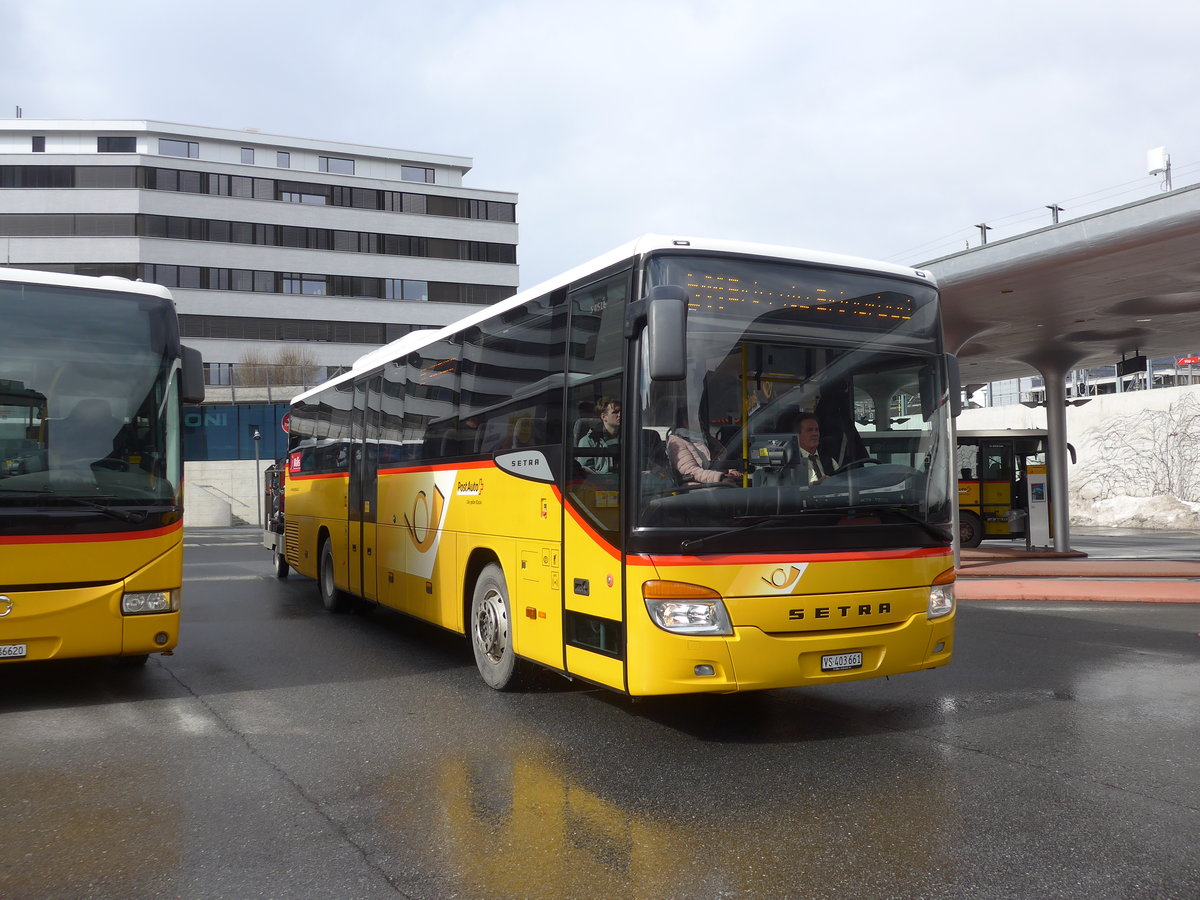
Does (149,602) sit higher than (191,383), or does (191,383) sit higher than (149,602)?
(191,383)

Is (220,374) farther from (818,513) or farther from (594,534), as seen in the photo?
(818,513)

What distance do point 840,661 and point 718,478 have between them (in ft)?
4.34

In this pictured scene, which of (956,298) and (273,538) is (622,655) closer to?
(956,298)

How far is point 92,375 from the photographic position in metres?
7.57

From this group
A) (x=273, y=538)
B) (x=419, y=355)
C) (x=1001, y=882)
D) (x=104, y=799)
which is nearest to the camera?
(x=1001, y=882)

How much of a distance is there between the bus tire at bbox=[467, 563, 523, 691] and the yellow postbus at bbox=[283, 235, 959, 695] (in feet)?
0.13

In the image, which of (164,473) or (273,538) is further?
(273,538)

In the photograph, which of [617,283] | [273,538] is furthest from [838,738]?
[273,538]

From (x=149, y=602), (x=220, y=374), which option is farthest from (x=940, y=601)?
(x=220, y=374)

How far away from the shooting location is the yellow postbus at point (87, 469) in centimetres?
717

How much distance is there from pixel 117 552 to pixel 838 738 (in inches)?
198

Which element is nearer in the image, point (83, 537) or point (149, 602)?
point (83, 537)

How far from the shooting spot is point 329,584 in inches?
512

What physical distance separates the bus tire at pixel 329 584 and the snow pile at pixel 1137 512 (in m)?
27.7
